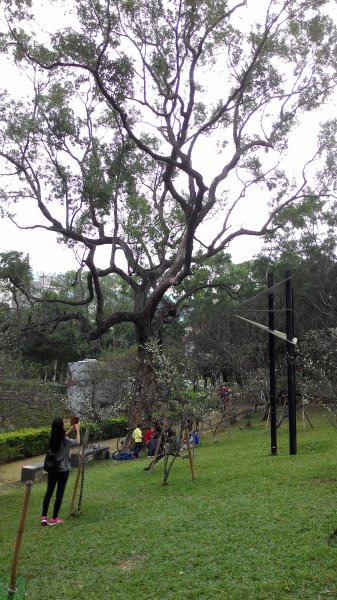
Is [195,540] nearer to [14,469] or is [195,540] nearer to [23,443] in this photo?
[14,469]

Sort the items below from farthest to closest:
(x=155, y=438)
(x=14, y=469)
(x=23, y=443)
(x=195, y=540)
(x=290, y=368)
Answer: (x=23, y=443), (x=14, y=469), (x=155, y=438), (x=290, y=368), (x=195, y=540)

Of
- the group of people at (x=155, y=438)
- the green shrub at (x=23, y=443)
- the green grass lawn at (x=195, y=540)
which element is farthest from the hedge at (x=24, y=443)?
the green grass lawn at (x=195, y=540)

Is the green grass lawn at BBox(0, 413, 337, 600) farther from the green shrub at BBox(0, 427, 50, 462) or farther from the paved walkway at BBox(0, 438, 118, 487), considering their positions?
the green shrub at BBox(0, 427, 50, 462)

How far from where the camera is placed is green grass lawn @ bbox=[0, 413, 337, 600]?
154 inches

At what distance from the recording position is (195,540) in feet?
16.5

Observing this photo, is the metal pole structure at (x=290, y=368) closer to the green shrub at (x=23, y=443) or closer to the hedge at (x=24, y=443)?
the hedge at (x=24, y=443)

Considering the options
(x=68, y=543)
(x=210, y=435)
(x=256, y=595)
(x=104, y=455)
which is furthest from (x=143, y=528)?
(x=210, y=435)

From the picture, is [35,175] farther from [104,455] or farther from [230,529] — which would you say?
[230,529]

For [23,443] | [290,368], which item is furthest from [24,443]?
[290,368]

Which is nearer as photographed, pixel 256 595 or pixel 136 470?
pixel 256 595

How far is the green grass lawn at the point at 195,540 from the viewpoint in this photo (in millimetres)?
3908

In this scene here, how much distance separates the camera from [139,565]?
4.50 m

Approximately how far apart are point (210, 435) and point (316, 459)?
30.7 feet

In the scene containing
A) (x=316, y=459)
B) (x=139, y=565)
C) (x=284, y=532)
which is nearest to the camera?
(x=139, y=565)
